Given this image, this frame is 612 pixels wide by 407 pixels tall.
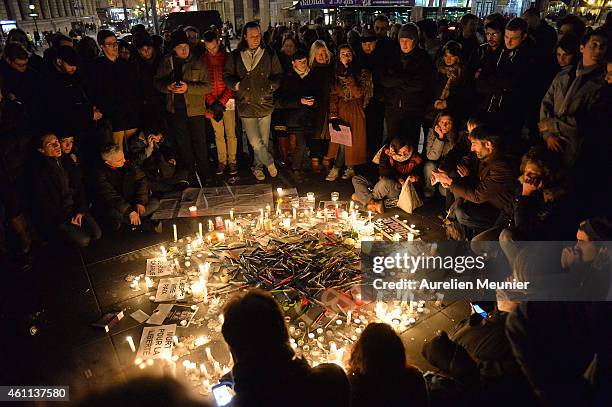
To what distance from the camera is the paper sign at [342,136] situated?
7.08 meters

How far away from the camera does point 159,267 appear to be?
17.4 feet

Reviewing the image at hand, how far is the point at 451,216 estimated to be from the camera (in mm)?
5680

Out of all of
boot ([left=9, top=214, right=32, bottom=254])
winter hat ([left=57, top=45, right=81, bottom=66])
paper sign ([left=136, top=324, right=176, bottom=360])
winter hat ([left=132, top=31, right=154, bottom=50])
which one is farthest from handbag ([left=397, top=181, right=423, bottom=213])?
winter hat ([left=57, top=45, right=81, bottom=66])

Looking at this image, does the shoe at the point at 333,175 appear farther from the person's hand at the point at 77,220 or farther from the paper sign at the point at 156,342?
the paper sign at the point at 156,342

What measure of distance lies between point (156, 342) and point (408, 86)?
5185 millimetres

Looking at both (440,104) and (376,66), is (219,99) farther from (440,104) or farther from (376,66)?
(440,104)

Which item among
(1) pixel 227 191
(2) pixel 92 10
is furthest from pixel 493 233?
(2) pixel 92 10

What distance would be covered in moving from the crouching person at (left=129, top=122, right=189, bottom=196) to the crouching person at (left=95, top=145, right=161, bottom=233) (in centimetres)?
61

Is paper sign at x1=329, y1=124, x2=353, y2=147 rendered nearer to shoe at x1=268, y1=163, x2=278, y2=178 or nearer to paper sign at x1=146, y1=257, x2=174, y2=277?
shoe at x1=268, y1=163, x2=278, y2=178

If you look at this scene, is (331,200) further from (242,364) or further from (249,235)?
(242,364)

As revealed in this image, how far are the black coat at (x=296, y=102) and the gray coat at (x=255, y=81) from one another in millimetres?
138

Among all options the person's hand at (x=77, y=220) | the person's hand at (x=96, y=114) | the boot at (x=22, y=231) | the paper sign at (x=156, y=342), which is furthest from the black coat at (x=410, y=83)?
the boot at (x=22, y=231)

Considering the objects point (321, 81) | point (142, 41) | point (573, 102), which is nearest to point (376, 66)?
point (321, 81)

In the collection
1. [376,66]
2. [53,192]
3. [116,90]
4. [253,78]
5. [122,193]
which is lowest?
[122,193]
